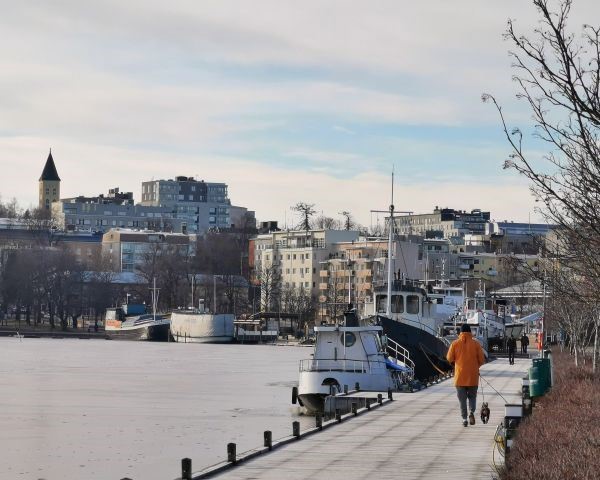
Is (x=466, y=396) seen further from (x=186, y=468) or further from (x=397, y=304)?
(x=397, y=304)

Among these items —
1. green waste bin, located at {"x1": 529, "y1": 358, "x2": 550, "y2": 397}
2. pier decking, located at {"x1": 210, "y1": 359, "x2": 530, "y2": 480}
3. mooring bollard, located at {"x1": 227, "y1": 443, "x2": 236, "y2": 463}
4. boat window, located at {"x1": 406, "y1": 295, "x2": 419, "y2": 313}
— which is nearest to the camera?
pier decking, located at {"x1": 210, "y1": 359, "x2": 530, "y2": 480}

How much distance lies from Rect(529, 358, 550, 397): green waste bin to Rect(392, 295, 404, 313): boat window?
37.1 metres

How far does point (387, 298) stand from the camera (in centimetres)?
7556

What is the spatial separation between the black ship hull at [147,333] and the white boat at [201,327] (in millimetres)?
1994

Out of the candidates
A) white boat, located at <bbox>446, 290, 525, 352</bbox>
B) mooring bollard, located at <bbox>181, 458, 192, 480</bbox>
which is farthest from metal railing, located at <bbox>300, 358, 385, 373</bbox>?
white boat, located at <bbox>446, 290, 525, 352</bbox>

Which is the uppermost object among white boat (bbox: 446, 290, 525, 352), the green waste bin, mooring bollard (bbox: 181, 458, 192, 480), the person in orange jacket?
white boat (bbox: 446, 290, 525, 352)

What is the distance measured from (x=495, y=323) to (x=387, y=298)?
4332 centimetres

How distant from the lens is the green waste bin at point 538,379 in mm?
37250

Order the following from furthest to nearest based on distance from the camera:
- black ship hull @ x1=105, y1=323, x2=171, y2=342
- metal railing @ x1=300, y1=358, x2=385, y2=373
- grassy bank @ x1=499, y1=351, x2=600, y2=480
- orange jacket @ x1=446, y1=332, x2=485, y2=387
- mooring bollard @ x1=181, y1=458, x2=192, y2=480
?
black ship hull @ x1=105, y1=323, x2=171, y2=342 < metal railing @ x1=300, y1=358, x2=385, y2=373 < orange jacket @ x1=446, y1=332, x2=485, y2=387 < mooring bollard @ x1=181, y1=458, x2=192, y2=480 < grassy bank @ x1=499, y1=351, x2=600, y2=480

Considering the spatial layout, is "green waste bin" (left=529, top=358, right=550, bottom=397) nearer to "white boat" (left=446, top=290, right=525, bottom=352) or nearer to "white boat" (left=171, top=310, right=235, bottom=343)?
"white boat" (left=446, top=290, right=525, bottom=352)

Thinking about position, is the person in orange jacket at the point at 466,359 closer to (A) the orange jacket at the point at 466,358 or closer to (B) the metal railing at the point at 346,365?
(A) the orange jacket at the point at 466,358

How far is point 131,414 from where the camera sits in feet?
173

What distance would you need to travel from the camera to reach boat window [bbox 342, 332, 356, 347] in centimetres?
5247

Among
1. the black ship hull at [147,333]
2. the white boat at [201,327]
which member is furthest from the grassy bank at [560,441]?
the black ship hull at [147,333]
